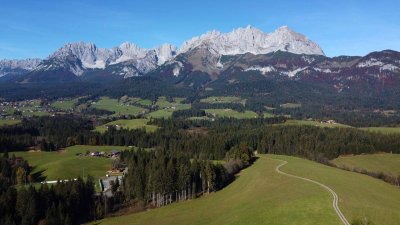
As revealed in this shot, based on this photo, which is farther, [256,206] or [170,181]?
[170,181]

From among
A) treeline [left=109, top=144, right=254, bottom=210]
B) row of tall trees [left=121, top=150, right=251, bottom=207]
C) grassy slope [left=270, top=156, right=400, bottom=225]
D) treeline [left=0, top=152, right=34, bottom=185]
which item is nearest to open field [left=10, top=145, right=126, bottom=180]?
treeline [left=0, top=152, right=34, bottom=185]

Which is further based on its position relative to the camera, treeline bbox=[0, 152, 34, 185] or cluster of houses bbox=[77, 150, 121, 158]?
cluster of houses bbox=[77, 150, 121, 158]

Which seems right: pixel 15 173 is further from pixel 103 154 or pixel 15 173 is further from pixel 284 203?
pixel 284 203

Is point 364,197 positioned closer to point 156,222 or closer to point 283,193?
point 283,193

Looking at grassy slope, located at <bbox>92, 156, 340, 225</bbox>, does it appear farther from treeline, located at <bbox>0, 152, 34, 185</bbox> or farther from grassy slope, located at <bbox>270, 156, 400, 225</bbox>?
treeline, located at <bbox>0, 152, 34, 185</bbox>

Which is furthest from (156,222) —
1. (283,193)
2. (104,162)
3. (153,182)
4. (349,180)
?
(104,162)

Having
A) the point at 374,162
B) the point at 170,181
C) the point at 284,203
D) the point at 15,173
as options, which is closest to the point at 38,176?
the point at 15,173

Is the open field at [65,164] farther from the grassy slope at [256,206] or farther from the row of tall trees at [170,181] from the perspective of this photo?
the grassy slope at [256,206]
